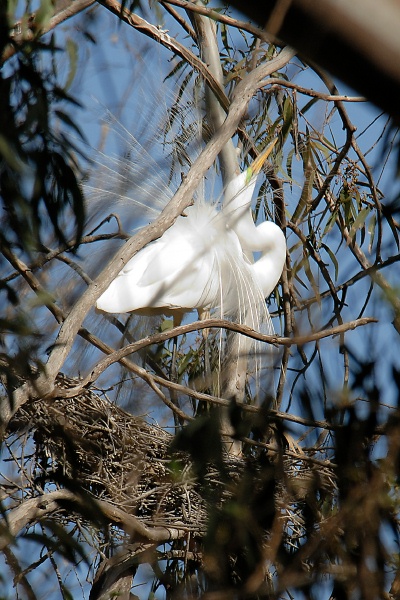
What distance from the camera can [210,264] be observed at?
108 inches

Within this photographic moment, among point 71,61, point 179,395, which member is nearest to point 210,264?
point 179,395

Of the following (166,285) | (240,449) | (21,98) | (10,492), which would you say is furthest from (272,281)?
(21,98)

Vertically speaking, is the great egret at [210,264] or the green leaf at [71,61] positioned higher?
the great egret at [210,264]

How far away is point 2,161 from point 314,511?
603mm

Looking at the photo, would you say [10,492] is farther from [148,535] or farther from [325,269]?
[325,269]

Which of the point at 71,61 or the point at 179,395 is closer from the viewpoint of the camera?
the point at 71,61

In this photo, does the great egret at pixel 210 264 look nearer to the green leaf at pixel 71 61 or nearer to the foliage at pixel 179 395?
the foliage at pixel 179 395

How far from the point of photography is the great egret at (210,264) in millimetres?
2592

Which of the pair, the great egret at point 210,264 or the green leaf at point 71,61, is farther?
the great egret at point 210,264

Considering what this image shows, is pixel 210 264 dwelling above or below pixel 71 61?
above

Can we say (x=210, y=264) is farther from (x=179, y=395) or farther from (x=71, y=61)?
(x=71, y=61)

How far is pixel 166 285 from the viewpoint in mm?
2613

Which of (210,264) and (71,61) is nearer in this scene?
(71,61)

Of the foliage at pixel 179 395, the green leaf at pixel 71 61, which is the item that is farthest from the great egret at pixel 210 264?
the green leaf at pixel 71 61
